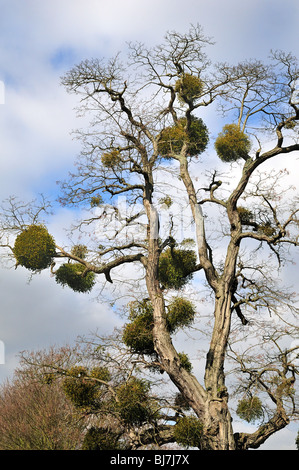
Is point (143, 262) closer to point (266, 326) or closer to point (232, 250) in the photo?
point (232, 250)

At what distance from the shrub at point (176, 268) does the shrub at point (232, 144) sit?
3131 millimetres

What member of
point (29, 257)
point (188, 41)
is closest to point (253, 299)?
point (29, 257)

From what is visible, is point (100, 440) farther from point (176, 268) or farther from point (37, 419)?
point (176, 268)

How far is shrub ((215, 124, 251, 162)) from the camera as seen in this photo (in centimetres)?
1366

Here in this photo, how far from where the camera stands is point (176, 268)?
41.3 feet

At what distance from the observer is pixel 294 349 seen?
1120 centimetres

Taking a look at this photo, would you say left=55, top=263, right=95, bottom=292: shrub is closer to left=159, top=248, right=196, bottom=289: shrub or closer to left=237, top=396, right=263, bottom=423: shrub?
left=159, top=248, right=196, bottom=289: shrub

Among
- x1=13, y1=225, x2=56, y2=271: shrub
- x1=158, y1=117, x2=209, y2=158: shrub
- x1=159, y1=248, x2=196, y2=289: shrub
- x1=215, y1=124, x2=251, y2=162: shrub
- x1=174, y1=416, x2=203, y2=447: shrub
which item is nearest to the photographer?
x1=174, y1=416, x2=203, y2=447: shrub

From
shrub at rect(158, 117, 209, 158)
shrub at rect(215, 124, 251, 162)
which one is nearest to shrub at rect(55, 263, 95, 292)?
shrub at rect(158, 117, 209, 158)

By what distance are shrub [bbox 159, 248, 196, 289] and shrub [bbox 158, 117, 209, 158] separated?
9.77 ft

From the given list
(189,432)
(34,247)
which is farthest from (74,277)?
(189,432)

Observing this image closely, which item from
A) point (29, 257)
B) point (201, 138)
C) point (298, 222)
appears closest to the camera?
point (298, 222)

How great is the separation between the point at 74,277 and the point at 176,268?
3.07 meters

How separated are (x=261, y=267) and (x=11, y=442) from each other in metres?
8.28
